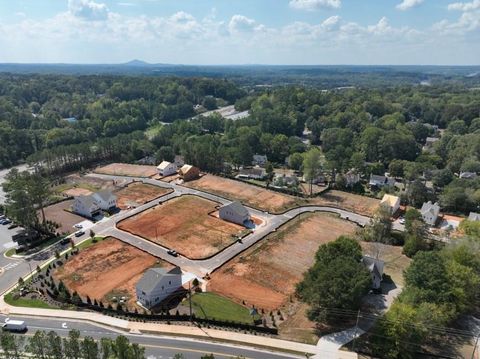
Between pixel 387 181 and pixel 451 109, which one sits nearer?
pixel 387 181

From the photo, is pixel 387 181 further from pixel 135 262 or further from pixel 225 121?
pixel 225 121

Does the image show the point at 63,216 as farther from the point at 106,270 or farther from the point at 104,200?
the point at 106,270

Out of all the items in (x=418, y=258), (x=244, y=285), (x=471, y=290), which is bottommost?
(x=244, y=285)

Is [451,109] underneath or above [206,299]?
above

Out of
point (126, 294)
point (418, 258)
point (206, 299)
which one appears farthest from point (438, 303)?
point (126, 294)

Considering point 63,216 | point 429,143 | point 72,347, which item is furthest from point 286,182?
point 429,143

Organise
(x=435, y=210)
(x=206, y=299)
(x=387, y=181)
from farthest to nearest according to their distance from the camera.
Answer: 1. (x=387, y=181)
2. (x=435, y=210)
3. (x=206, y=299)

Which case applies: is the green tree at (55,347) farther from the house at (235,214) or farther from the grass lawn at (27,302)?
the house at (235,214)
